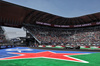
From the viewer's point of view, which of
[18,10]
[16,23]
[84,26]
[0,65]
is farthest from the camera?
[84,26]

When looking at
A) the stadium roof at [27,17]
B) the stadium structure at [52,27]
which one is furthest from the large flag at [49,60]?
the stadium roof at [27,17]

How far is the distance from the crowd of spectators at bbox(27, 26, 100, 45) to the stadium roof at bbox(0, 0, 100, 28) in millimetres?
3562

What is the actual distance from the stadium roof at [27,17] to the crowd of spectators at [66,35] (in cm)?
356

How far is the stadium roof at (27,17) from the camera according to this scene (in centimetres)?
3483

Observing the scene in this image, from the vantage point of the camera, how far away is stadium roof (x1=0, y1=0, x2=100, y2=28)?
34.8 metres

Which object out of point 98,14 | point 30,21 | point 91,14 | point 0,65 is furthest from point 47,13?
point 0,65

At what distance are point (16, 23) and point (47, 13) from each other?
59.5 feet

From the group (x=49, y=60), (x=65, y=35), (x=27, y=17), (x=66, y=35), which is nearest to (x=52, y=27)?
(x=65, y=35)

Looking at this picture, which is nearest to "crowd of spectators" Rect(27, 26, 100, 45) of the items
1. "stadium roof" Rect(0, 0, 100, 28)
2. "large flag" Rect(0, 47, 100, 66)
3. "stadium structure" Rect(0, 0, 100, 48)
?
"stadium structure" Rect(0, 0, 100, 48)

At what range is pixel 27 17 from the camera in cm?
4422

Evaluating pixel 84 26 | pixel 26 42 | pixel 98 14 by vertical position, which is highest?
pixel 98 14

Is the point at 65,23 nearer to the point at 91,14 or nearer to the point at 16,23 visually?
the point at 91,14

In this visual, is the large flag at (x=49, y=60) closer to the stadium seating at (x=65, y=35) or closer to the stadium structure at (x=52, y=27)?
the stadium structure at (x=52, y=27)

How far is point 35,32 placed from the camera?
48.4 meters
